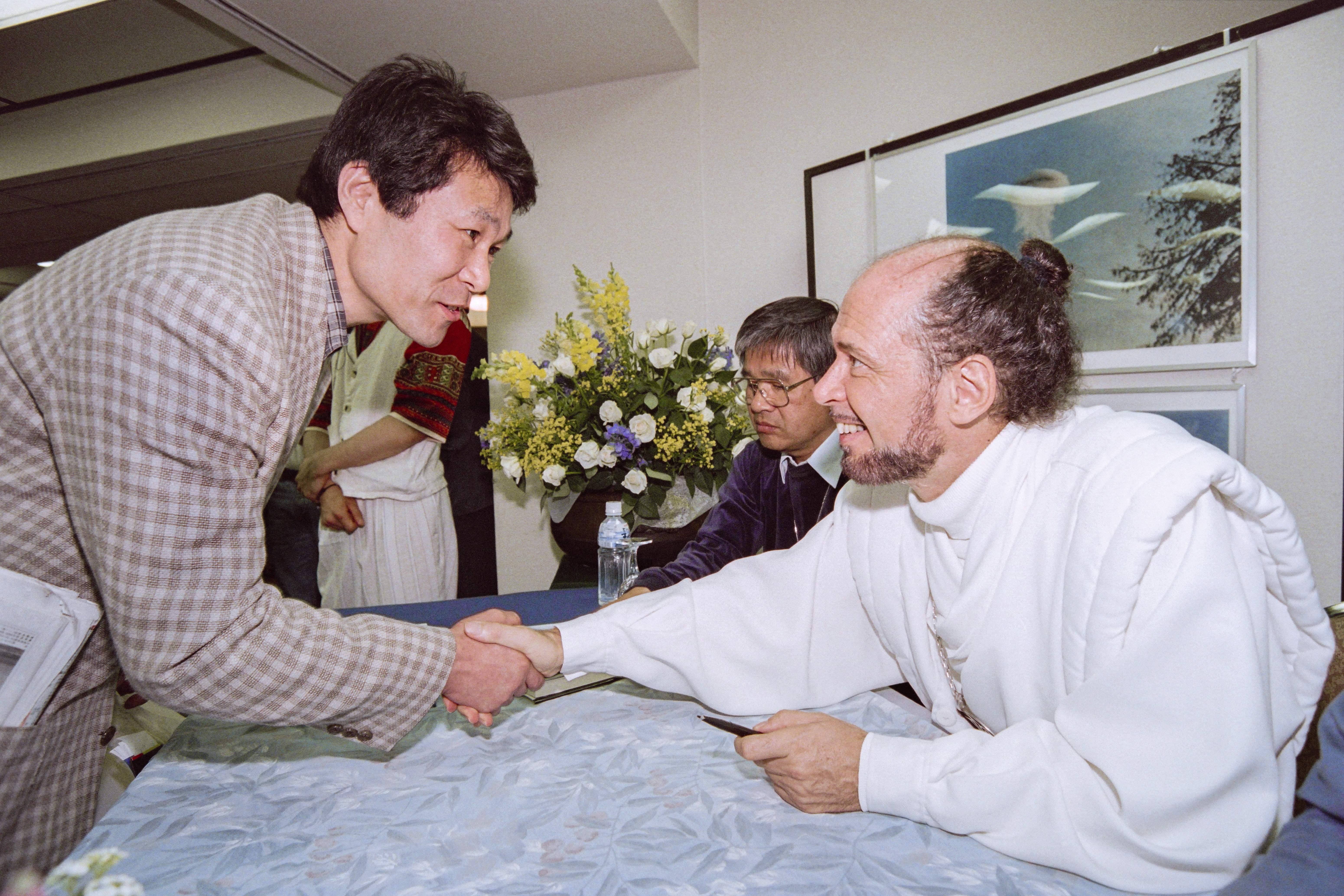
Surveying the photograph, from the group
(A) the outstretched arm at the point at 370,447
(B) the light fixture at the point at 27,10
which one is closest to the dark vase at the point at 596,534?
(A) the outstretched arm at the point at 370,447

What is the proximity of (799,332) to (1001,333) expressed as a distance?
1.01m

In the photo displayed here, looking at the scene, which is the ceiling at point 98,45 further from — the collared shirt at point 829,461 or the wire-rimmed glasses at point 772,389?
the collared shirt at point 829,461

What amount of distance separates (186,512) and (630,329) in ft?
7.07

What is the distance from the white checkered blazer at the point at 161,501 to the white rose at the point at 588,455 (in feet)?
3.86

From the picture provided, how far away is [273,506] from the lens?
3443 millimetres

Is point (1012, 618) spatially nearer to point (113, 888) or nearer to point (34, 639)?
point (113, 888)

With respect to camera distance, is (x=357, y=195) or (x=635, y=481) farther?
(x=635, y=481)

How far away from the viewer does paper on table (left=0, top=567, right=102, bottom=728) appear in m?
0.96

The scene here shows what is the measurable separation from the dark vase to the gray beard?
1182 mm

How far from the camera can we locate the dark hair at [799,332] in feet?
7.63

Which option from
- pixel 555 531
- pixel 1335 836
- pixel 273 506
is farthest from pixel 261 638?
pixel 273 506

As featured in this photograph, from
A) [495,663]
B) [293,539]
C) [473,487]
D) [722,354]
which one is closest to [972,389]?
[495,663]

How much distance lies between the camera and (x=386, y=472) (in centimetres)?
287

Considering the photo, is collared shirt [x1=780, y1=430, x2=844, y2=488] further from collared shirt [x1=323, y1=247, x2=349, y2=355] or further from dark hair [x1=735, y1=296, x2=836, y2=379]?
collared shirt [x1=323, y1=247, x2=349, y2=355]
